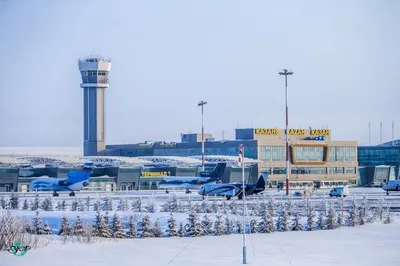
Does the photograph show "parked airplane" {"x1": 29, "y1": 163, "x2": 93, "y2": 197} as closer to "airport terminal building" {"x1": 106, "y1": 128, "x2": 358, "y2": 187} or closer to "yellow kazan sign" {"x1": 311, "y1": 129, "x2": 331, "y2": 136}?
"airport terminal building" {"x1": 106, "y1": 128, "x2": 358, "y2": 187}

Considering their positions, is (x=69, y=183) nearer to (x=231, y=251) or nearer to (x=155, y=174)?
(x=155, y=174)

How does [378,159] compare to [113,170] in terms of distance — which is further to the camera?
[378,159]

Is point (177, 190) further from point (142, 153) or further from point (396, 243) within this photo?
point (396, 243)

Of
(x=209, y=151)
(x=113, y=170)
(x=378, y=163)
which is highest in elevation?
(x=209, y=151)

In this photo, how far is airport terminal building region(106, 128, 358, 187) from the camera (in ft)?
517

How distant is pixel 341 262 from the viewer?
4506 cm

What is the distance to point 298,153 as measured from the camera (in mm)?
160625

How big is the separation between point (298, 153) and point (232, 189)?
5715 centimetres

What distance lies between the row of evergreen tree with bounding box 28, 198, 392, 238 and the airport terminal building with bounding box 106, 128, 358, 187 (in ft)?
285

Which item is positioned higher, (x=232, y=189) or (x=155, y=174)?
(x=155, y=174)

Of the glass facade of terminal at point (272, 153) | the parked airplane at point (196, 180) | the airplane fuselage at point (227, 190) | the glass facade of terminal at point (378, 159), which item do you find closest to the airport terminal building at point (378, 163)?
the glass facade of terminal at point (378, 159)

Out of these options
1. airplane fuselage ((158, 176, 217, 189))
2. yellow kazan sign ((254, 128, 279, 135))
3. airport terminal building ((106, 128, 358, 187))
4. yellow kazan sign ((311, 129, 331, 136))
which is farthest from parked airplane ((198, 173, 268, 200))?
yellow kazan sign ((311, 129, 331, 136))

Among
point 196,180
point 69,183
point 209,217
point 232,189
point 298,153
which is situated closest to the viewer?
Result: point 209,217

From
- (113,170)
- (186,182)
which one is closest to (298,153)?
(186,182)
